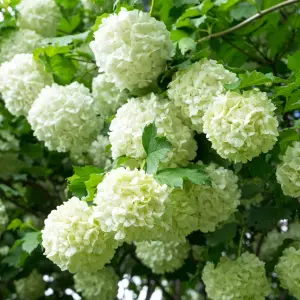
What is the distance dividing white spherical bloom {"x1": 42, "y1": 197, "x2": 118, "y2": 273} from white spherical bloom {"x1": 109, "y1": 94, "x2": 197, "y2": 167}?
0.19 m

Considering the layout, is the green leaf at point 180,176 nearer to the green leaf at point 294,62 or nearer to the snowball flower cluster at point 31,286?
the green leaf at point 294,62

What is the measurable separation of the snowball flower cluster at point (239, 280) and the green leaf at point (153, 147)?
0.53 meters

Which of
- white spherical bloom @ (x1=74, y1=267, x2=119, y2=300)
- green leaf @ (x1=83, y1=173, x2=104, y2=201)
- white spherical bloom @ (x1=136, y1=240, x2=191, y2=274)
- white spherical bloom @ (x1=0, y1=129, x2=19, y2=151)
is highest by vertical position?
green leaf @ (x1=83, y1=173, x2=104, y2=201)

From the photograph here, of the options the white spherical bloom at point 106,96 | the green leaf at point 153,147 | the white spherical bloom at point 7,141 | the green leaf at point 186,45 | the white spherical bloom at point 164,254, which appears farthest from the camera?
the white spherical bloom at point 7,141

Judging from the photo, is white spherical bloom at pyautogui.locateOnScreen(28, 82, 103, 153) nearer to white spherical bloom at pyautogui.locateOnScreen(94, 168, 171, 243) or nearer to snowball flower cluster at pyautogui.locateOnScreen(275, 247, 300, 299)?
white spherical bloom at pyautogui.locateOnScreen(94, 168, 171, 243)

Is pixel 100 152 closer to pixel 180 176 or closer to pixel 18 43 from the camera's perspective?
pixel 18 43

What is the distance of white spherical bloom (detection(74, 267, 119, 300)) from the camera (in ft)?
6.91

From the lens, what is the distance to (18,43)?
2.04 metres

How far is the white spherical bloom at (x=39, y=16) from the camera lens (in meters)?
2.10

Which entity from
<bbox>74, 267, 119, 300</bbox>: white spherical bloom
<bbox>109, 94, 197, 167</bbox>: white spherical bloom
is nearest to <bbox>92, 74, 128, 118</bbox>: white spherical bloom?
<bbox>109, 94, 197, 167</bbox>: white spherical bloom

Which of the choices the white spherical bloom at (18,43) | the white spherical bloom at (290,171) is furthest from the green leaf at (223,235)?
the white spherical bloom at (18,43)

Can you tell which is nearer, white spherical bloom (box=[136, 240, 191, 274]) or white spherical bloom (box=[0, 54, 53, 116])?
white spherical bloom (box=[0, 54, 53, 116])

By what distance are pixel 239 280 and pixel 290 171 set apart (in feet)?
1.37

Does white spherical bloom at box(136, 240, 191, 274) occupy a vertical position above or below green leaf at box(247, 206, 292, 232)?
below
